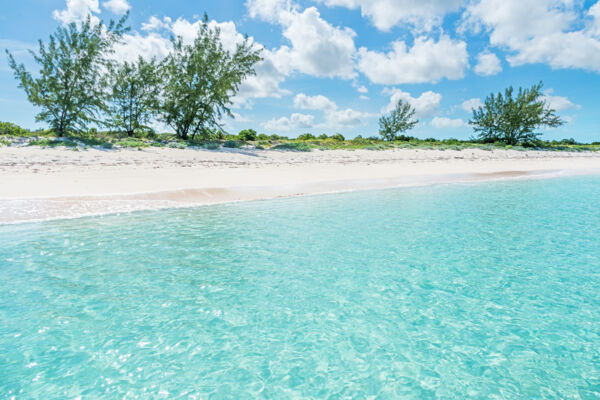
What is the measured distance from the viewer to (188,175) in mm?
15133

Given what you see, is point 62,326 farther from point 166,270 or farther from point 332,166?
point 332,166

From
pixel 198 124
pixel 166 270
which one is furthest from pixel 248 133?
pixel 166 270

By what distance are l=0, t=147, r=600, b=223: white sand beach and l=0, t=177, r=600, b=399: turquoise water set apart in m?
3.40

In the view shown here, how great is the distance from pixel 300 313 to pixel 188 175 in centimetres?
1283

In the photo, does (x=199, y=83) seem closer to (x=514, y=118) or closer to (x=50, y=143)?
(x=50, y=143)

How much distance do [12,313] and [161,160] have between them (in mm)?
15228

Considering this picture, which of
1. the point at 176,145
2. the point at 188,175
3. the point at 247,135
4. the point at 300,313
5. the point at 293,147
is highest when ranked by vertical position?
the point at 247,135

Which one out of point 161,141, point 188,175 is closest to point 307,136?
point 161,141

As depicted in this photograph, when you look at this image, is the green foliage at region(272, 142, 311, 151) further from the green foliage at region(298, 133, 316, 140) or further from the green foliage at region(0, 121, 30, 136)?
the green foliage at region(0, 121, 30, 136)

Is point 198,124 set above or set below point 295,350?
above

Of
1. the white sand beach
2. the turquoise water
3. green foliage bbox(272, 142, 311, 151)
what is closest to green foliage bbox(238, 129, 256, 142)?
green foliage bbox(272, 142, 311, 151)

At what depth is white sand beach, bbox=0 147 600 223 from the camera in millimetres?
10273

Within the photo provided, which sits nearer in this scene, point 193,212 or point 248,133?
point 193,212

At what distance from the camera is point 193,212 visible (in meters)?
9.67
